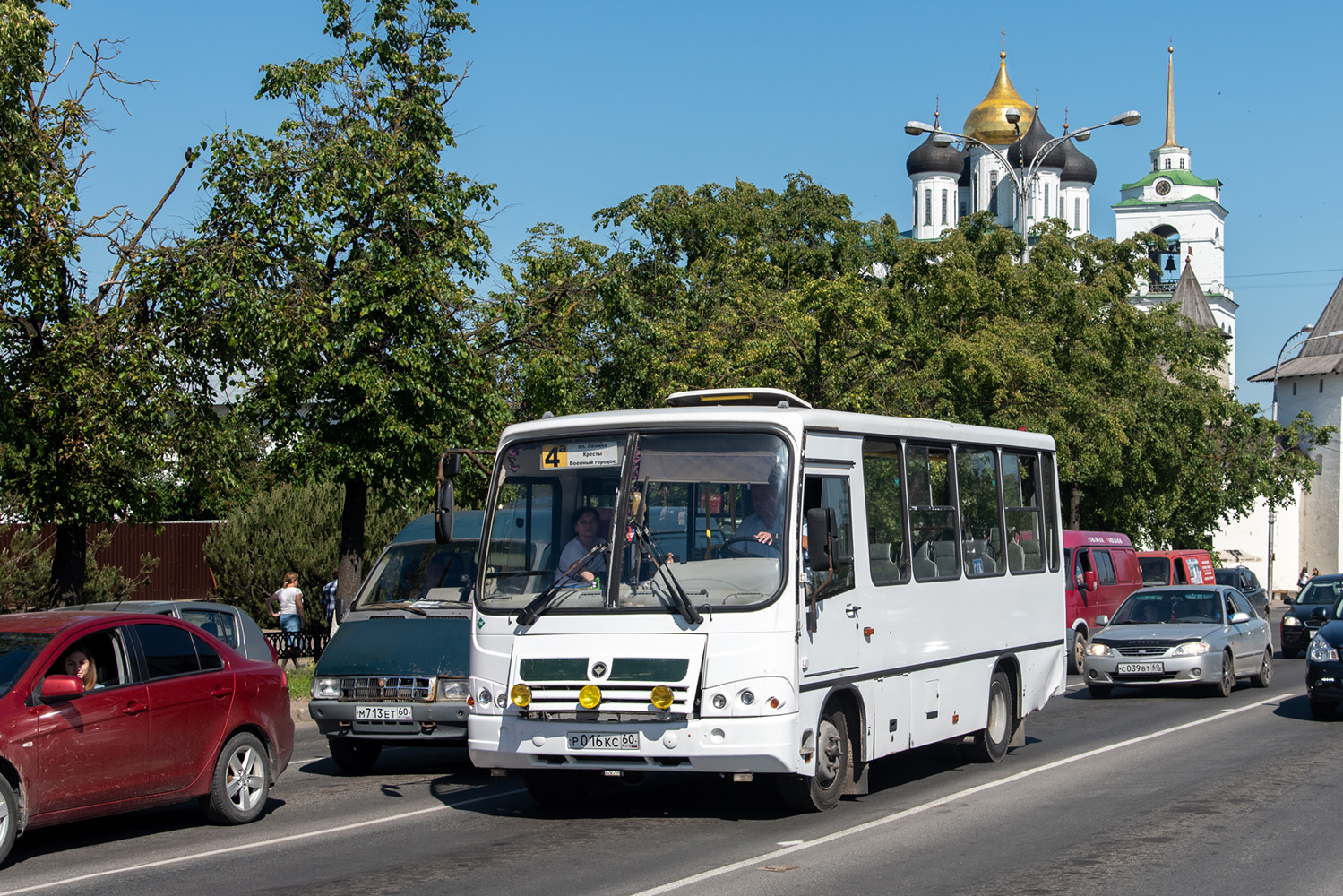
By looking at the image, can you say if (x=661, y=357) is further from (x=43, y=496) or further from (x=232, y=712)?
(x=232, y=712)

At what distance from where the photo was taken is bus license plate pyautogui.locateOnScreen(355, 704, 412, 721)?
12.4 metres

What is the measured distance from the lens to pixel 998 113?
4131 inches

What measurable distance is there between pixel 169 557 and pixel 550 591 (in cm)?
2461

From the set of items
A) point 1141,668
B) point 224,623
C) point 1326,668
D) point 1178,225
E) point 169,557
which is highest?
point 1178,225

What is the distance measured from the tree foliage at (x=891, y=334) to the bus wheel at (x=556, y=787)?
440 inches

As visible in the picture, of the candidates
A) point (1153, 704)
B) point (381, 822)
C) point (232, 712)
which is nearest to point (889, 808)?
point (381, 822)

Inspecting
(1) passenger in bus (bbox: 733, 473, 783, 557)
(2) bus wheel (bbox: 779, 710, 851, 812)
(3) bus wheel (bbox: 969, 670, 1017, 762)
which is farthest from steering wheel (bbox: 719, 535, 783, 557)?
(3) bus wheel (bbox: 969, 670, 1017, 762)

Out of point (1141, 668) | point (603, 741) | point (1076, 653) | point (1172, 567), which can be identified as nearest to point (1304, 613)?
point (1172, 567)

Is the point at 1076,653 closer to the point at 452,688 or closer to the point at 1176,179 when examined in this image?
the point at 452,688

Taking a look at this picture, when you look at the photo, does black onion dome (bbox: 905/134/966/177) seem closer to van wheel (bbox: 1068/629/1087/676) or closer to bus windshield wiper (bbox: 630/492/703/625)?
van wheel (bbox: 1068/629/1087/676)

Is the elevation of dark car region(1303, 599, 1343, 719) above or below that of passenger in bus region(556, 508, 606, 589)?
below

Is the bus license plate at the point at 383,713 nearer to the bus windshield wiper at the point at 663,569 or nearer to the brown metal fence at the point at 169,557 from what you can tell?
the bus windshield wiper at the point at 663,569

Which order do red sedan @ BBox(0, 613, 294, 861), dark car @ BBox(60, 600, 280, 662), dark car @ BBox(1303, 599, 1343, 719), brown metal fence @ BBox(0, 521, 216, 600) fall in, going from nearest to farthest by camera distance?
red sedan @ BBox(0, 613, 294, 861) → dark car @ BBox(60, 600, 280, 662) → dark car @ BBox(1303, 599, 1343, 719) → brown metal fence @ BBox(0, 521, 216, 600)

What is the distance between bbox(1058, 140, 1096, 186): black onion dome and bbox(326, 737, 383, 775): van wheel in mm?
104485
